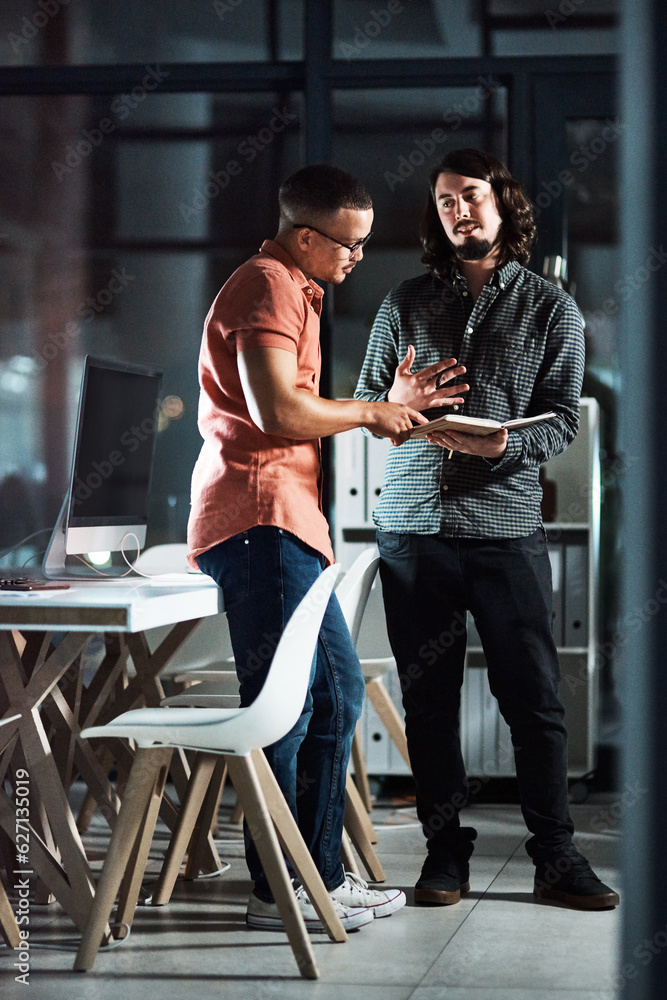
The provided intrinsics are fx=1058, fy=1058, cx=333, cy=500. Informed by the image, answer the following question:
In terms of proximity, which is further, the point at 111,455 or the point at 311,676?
the point at 111,455

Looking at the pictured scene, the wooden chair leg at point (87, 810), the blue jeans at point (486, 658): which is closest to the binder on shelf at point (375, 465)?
the blue jeans at point (486, 658)

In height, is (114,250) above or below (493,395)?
above

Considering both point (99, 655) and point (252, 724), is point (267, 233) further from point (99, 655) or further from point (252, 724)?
point (252, 724)

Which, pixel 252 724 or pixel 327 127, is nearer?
pixel 252 724

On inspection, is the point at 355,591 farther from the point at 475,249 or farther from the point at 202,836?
the point at 475,249

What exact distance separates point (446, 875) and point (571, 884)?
1.00 feet

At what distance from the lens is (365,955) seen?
225 cm

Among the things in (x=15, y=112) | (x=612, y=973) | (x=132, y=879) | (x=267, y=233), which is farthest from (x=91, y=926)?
(x=15, y=112)

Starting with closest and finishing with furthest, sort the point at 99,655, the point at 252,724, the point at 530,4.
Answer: the point at 252,724 → the point at 530,4 → the point at 99,655

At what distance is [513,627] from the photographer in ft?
8.53

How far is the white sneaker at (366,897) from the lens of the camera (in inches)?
97.0

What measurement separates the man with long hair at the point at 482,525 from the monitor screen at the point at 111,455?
69 centimetres

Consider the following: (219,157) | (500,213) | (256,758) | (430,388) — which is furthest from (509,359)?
(219,157)

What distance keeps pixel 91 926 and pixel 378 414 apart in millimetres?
1262
